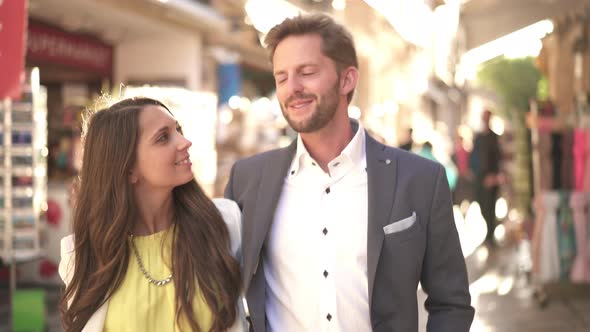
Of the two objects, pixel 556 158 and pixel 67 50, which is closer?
pixel 556 158

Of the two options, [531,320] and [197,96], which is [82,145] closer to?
[531,320]

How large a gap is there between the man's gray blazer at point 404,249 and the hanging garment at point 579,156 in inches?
166

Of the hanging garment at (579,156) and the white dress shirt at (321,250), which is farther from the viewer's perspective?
the hanging garment at (579,156)

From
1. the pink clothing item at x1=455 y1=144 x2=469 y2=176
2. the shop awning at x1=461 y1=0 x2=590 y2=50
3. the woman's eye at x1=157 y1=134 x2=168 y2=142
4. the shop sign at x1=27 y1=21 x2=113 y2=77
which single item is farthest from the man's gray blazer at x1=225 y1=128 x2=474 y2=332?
the pink clothing item at x1=455 y1=144 x2=469 y2=176

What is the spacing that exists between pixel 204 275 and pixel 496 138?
8.88 metres

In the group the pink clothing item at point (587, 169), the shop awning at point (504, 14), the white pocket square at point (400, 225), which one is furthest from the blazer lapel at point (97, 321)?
the shop awning at point (504, 14)

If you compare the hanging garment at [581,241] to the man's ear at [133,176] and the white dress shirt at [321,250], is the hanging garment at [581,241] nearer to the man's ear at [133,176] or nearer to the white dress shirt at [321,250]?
the white dress shirt at [321,250]

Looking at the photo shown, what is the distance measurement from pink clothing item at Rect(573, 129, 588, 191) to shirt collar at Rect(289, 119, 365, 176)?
165 inches

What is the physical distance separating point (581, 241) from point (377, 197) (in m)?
4.61

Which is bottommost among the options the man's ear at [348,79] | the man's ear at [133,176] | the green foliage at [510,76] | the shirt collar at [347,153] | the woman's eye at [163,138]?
the man's ear at [133,176]

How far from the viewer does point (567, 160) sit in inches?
239

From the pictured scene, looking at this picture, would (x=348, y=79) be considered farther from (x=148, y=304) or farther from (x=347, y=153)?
(x=148, y=304)

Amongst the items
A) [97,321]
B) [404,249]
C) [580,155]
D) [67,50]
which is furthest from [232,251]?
[67,50]

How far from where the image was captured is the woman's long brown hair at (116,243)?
6.65 feet
